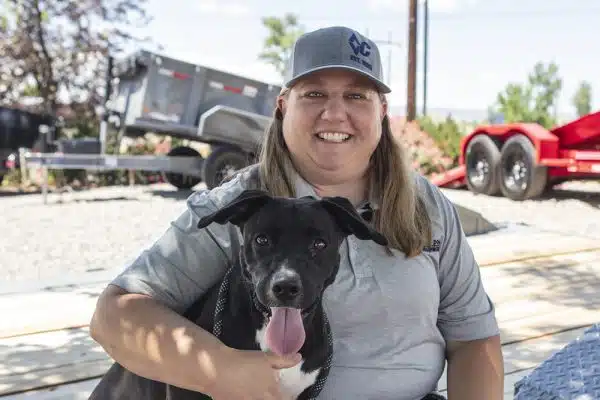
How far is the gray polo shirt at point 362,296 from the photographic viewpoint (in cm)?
167

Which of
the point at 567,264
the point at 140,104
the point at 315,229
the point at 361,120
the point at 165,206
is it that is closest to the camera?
the point at 315,229

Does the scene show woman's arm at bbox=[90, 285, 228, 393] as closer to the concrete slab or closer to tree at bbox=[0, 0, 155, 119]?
the concrete slab

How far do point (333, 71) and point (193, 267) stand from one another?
0.65 metres

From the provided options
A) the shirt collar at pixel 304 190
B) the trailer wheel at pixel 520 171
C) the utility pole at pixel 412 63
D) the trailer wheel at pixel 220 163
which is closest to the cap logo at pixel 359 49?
the shirt collar at pixel 304 190

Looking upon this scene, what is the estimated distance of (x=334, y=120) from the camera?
1.76 m

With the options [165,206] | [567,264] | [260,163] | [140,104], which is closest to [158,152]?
[140,104]

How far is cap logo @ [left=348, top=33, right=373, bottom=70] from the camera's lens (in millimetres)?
1752

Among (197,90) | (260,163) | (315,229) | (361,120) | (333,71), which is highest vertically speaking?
(197,90)

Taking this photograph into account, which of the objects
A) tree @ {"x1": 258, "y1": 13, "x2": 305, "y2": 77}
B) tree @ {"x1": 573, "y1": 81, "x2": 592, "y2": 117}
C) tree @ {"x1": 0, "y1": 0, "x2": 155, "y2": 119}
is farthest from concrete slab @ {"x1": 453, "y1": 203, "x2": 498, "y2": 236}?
tree @ {"x1": 573, "y1": 81, "x2": 592, "y2": 117}

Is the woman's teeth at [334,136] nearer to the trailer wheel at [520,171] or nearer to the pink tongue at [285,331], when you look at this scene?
the pink tongue at [285,331]

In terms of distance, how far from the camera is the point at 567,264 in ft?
14.2

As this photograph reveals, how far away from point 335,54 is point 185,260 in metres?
0.67

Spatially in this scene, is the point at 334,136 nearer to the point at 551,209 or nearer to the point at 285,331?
the point at 285,331

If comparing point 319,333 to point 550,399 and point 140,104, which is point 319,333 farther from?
point 140,104
